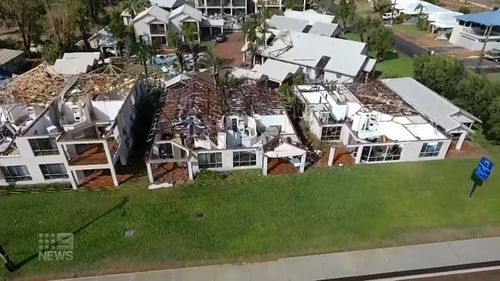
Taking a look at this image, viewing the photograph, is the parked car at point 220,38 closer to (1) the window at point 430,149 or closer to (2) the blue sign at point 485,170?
(1) the window at point 430,149

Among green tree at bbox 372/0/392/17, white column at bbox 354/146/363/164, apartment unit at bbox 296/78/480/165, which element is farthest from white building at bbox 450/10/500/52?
white column at bbox 354/146/363/164

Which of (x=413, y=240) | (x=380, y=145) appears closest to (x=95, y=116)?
(x=380, y=145)

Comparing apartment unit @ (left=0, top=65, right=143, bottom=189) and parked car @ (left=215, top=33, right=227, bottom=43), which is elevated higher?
apartment unit @ (left=0, top=65, right=143, bottom=189)

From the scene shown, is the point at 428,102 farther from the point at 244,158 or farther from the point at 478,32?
the point at 478,32

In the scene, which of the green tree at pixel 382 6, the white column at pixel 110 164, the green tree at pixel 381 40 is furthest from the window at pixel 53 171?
the green tree at pixel 382 6

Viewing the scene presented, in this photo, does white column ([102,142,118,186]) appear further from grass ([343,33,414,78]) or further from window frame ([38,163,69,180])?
grass ([343,33,414,78])

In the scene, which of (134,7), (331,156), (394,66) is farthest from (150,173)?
(134,7)

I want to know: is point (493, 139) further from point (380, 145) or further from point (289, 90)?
point (289, 90)
